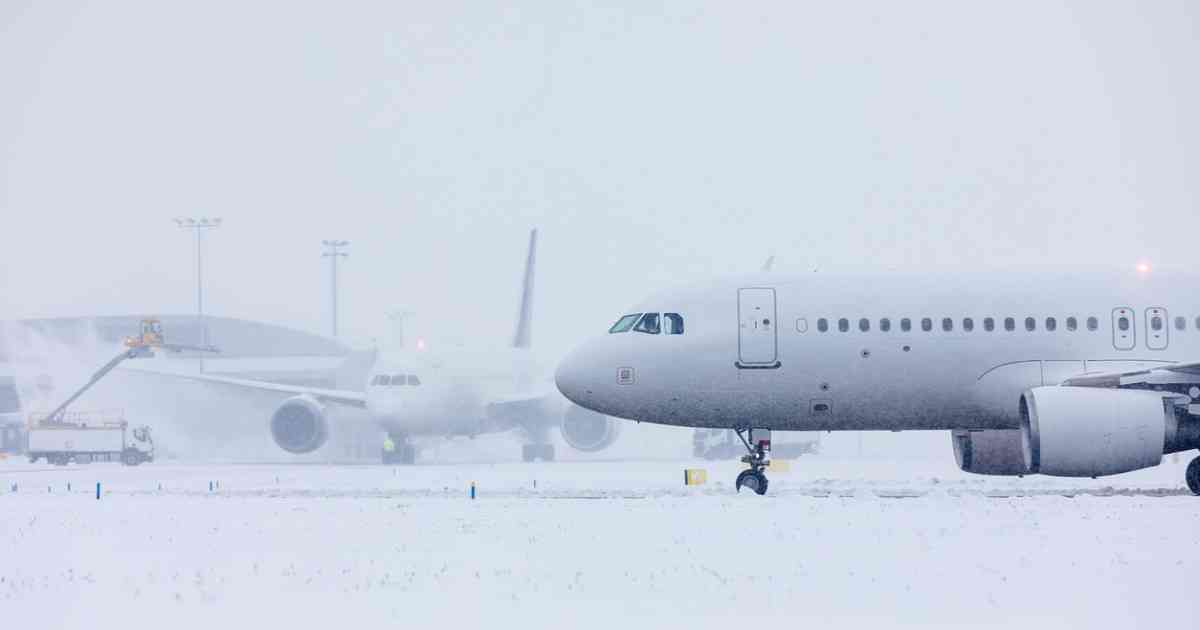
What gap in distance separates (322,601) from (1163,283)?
21.3 metres

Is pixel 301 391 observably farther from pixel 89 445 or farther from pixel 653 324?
pixel 653 324

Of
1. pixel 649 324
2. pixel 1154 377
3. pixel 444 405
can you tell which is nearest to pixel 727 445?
pixel 444 405

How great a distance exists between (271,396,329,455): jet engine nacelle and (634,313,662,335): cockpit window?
34811 millimetres

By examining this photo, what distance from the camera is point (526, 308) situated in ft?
290

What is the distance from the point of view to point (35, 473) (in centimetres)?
5347

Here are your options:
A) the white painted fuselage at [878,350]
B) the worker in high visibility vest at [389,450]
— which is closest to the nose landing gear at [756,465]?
the white painted fuselage at [878,350]

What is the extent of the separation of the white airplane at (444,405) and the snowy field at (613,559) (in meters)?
31.0

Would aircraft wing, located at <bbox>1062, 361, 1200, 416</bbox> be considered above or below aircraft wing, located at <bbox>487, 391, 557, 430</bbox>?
above

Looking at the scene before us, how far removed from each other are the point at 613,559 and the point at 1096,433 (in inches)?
470

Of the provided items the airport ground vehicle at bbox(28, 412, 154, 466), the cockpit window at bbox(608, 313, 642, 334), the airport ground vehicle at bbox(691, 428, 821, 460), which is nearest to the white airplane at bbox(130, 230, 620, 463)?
the airport ground vehicle at bbox(28, 412, 154, 466)

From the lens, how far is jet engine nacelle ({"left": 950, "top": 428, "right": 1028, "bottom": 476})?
3222cm

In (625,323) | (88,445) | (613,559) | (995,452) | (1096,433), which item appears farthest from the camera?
(88,445)

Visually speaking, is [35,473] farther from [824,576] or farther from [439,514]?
[824,576]

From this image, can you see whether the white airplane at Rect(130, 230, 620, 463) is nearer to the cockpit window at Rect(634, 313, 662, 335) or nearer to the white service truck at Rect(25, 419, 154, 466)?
the white service truck at Rect(25, 419, 154, 466)
